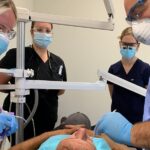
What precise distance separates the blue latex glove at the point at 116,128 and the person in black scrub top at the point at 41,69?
844mm

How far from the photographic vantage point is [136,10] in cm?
112

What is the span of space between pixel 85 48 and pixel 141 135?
2204 millimetres

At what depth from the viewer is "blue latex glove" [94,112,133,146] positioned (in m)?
1.12

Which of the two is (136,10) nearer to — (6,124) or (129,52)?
(6,124)

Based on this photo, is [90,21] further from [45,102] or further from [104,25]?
→ [45,102]

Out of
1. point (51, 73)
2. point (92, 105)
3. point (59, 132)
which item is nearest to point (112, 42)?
point (92, 105)

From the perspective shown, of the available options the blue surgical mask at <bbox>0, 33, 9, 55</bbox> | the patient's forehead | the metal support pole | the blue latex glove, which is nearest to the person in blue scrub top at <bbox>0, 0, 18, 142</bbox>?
the blue surgical mask at <bbox>0, 33, 9, 55</bbox>

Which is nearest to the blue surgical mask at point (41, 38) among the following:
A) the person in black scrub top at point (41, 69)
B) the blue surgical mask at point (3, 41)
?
the person in black scrub top at point (41, 69)

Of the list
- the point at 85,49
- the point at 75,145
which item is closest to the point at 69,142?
the point at 75,145

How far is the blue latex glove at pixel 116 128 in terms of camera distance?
1117mm

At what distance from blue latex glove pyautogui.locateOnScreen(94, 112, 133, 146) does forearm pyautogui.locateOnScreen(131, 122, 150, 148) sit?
0.13 feet

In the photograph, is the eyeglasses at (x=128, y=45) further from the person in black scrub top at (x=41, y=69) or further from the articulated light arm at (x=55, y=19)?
the articulated light arm at (x=55, y=19)

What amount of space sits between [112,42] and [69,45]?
1.45ft

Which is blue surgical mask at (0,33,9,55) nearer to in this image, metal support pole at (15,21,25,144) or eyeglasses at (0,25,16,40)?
eyeglasses at (0,25,16,40)
